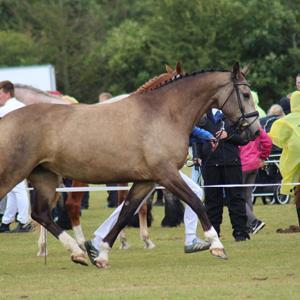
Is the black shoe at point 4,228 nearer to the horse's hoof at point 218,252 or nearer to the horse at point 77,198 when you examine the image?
the horse at point 77,198

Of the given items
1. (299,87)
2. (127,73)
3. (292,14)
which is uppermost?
(299,87)

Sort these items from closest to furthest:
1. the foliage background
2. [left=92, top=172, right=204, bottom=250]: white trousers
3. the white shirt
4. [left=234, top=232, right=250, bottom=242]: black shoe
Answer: [left=92, top=172, right=204, bottom=250]: white trousers, [left=234, top=232, right=250, bottom=242]: black shoe, the white shirt, the foliage background

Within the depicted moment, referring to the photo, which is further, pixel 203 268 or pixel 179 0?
pixel 179 0

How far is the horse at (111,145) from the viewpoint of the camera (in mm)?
12500

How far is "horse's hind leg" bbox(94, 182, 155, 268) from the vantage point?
506 inches

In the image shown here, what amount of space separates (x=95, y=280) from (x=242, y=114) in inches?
110

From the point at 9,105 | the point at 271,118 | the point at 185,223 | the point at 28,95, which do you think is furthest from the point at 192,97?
the point at 271,118

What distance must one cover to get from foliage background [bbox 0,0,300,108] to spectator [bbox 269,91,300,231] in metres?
31.6

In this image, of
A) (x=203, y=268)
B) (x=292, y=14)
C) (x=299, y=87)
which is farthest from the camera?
(x=292, y=14)

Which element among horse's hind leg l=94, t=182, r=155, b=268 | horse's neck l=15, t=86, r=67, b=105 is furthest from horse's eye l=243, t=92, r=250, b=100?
horse's neck l=15, t=86, r=67, b=105

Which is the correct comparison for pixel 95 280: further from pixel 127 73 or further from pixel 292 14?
pixel 127 73

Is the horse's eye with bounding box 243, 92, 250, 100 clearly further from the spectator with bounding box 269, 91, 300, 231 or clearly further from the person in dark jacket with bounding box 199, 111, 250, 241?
the spectator with bounding box 269, 91, 300, 231

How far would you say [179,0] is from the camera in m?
50.4

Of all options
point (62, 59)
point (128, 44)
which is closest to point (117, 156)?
point (128, 44)
